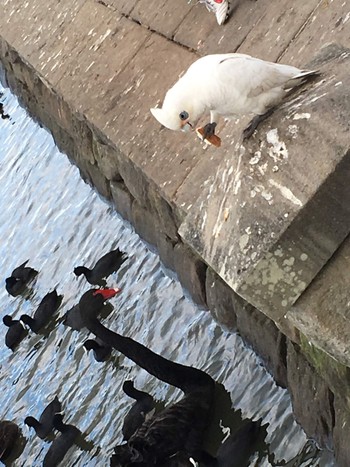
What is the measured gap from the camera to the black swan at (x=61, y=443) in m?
6.82

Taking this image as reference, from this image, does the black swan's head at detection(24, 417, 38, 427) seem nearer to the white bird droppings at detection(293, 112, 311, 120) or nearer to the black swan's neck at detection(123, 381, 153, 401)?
the black swan's neck at detection(123, 381, 153, 401)

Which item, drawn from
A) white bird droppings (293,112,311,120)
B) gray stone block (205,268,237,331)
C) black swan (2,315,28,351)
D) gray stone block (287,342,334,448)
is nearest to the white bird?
white bird droppings (293,112,311,120)

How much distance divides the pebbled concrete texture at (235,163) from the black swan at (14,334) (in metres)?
1.75

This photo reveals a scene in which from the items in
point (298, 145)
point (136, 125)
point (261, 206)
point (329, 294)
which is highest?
point (136, 125)

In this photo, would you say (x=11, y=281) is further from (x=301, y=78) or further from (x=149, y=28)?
(x=301, y=78)

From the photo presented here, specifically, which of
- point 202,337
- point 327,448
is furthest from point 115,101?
point 327,448

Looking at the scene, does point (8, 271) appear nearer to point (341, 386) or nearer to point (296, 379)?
point (296, 379)

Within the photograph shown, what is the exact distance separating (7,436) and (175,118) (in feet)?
17.2

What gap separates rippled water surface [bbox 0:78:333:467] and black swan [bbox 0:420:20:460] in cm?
12

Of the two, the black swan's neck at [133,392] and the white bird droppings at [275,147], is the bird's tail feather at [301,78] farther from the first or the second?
the black swan's neck at [133,392]

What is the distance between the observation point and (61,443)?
6844 millimetres

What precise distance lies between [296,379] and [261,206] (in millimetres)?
2226

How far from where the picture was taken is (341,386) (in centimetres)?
364

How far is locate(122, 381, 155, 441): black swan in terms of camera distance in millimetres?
6258
